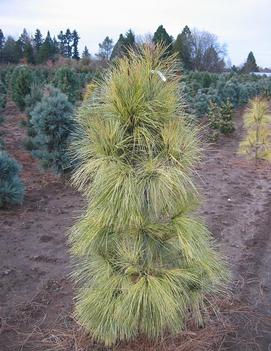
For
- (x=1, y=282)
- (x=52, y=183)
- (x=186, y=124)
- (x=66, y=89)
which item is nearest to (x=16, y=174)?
(x=52, y=183)

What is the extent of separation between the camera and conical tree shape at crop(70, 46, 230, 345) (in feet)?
8.68

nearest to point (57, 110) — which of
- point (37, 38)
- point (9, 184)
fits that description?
point (9, 184)

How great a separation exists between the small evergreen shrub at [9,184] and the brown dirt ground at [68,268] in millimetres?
195

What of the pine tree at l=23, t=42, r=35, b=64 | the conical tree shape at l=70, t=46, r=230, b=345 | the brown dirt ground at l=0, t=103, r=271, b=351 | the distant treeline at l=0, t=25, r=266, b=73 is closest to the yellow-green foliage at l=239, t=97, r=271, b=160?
the brown dirt ground at l=0, t=103, r=271, b=351

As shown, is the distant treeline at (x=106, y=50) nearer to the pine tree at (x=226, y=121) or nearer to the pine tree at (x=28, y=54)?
the pine tree at (x=28, y=54)

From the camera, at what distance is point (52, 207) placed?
22.6 ft

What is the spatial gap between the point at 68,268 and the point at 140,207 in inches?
93.7

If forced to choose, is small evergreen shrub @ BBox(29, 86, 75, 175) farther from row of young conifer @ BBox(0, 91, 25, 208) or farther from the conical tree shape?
the conical tree shape

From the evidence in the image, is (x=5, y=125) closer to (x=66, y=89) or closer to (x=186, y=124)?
(x=66, y=89)

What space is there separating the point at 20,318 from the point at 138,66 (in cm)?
259

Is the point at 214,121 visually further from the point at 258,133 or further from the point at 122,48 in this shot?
the point at 122,48

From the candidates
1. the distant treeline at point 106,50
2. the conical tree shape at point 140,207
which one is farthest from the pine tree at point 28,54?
the conical tree shape at point 140,207

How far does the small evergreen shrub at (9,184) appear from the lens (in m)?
6.53

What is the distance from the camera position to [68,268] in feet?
15.6
